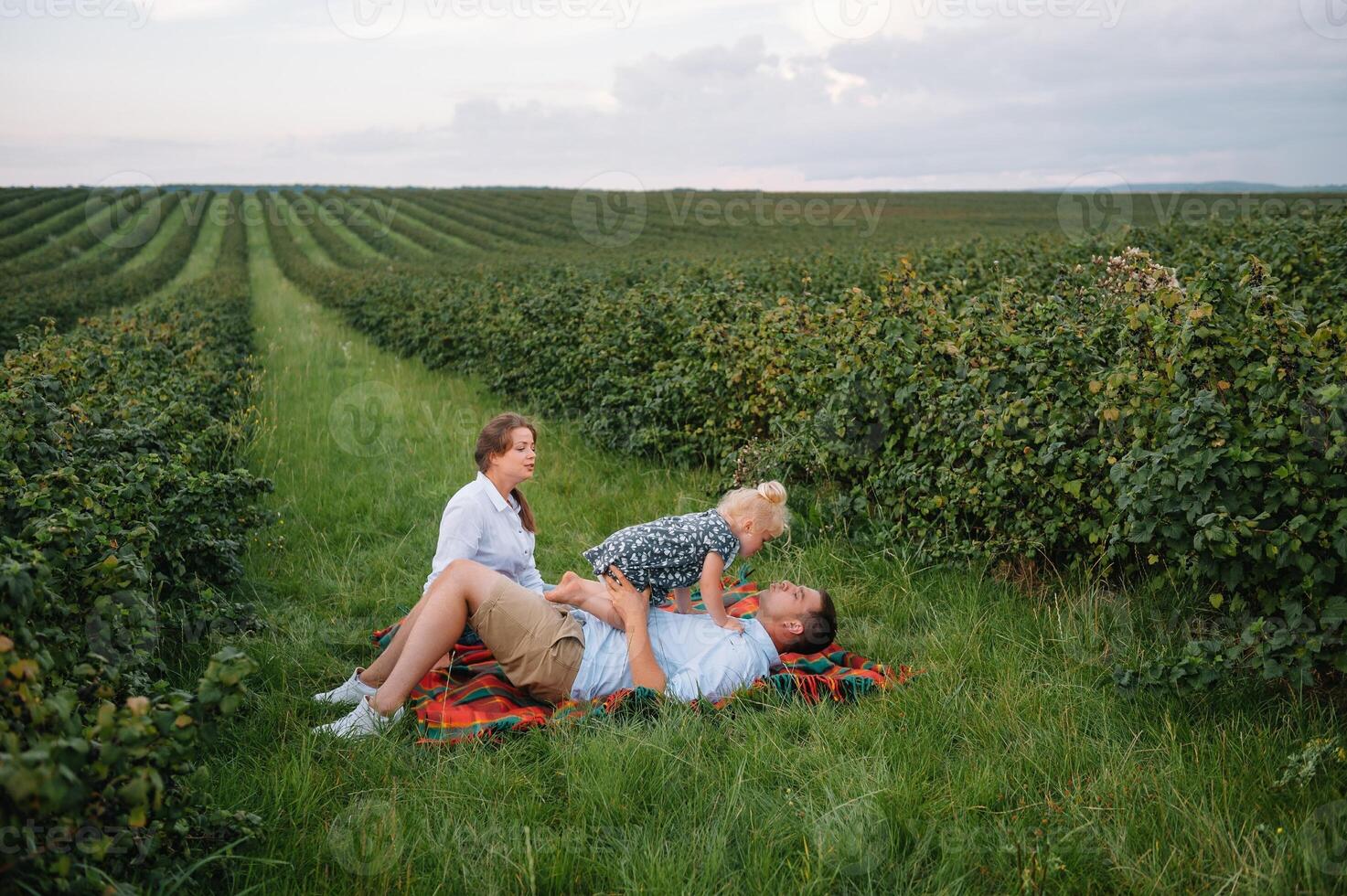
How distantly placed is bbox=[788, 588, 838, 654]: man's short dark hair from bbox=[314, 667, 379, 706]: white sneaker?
1.89 metres

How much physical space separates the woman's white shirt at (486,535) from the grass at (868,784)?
2.69ft

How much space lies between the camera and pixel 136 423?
5.02 meters

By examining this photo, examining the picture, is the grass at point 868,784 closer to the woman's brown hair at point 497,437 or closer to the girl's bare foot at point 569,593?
the girl's bare foot at point 569,593

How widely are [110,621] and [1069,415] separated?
3.99m

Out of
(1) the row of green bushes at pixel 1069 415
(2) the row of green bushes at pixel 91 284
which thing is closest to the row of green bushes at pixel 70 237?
(2) the row of green bushes at pixel 91 284

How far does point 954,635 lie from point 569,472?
411 centimetres

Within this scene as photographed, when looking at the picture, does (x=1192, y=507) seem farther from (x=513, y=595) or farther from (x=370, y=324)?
(x=370, y=324)

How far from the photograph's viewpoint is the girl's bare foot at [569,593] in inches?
174

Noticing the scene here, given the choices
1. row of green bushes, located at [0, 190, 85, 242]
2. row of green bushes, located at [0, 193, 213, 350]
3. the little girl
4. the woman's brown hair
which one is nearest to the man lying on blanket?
the little girl

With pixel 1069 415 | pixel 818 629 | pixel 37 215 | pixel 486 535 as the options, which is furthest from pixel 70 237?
pixel 1069 415

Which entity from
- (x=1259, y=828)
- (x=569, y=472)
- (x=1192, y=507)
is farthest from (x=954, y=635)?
(x=569, y=472)

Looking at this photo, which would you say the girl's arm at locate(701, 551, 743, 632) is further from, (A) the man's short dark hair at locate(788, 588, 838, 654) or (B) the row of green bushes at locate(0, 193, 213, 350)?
(B) the row of green bushes at locate(0, 193, 213, 350)

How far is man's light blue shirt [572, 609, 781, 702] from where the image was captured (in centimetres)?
381

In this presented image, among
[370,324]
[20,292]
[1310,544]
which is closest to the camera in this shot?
[1310,544]
